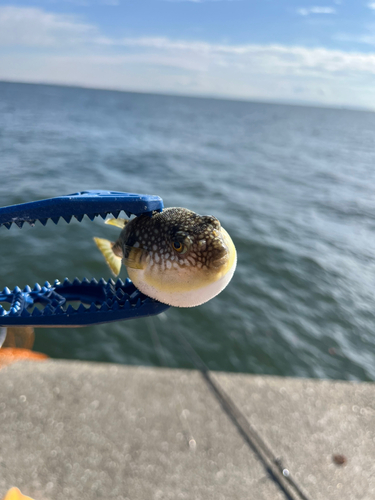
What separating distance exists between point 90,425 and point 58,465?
476 millimetres

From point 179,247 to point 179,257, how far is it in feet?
0.19

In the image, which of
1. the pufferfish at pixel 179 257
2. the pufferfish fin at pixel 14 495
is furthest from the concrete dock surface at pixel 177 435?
the pufferfish at pixel 179 257

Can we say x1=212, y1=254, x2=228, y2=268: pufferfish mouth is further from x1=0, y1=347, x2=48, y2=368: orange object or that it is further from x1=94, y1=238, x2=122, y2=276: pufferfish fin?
x1=0, y1=347, x2=48, y2=368: orange object

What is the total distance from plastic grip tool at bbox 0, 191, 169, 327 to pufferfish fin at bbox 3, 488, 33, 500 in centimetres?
178

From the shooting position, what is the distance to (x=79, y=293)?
2.66m

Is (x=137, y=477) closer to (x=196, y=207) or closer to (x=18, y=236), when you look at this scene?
(x=18, y=236)

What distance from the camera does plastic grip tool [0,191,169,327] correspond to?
2113 mm

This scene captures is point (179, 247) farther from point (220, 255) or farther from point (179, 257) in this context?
point (220, 255)

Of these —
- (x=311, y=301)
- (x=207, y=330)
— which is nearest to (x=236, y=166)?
(x=311, y=301)

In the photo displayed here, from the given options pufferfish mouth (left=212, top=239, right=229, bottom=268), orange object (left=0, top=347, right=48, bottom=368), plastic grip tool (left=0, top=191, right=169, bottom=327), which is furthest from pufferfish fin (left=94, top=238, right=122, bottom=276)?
orange object (left=0, top=347, right=48, bottom=368)

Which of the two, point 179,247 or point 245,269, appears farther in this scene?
point 245,269

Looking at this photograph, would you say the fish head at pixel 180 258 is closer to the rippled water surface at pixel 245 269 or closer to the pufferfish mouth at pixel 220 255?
the pufferfish mouth at pixel 220 255

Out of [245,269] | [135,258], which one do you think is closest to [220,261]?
[135,258]

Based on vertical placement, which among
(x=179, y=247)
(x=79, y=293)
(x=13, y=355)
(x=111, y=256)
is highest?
(x=179, y=247)
